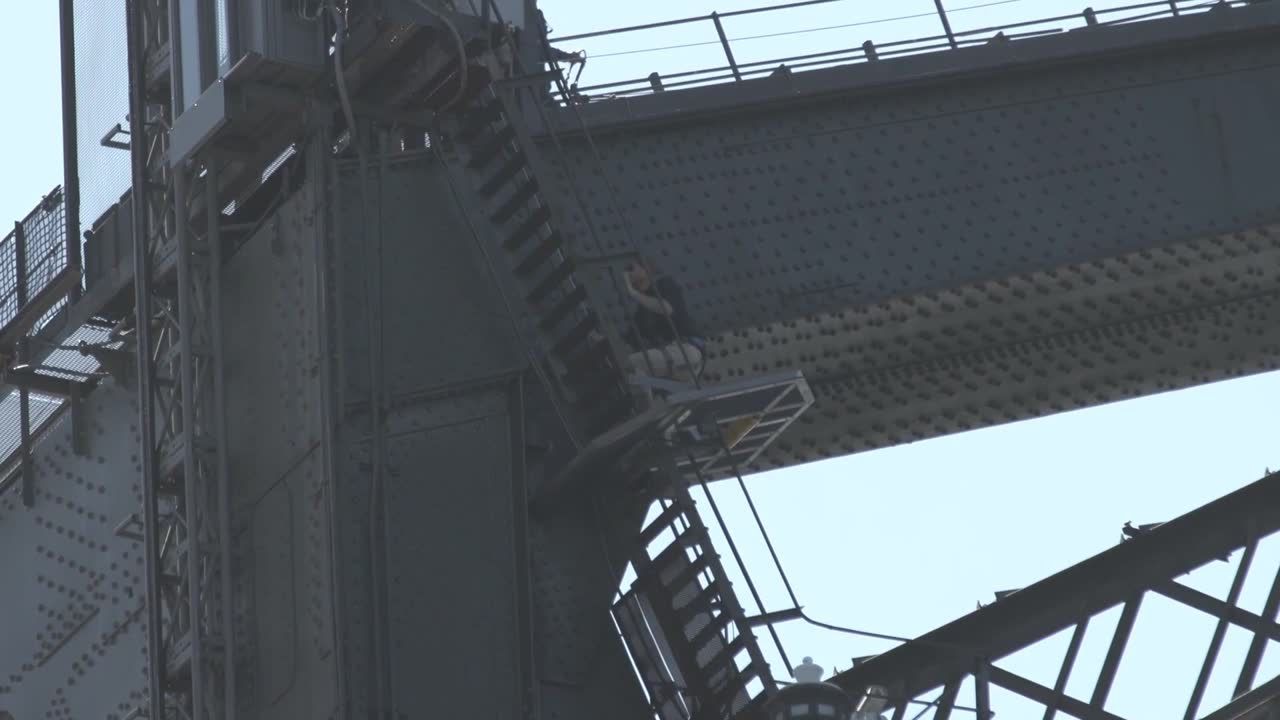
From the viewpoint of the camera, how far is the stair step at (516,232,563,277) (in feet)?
62.7

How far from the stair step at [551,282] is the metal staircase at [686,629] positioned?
6.04 ft

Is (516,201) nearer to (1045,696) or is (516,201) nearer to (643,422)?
(643,422)

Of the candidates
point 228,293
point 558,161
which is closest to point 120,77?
point 228,293

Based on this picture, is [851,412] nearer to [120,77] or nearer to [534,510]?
[534,510]

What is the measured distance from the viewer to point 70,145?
22203 mm

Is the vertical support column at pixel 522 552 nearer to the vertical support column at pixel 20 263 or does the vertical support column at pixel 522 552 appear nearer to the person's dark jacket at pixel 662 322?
the person's dark jacket at pixel 662 322

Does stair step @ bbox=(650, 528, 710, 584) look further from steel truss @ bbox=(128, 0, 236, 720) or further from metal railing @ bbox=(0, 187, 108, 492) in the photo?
metal railing @ bbox=(0, 187, 108, 492)

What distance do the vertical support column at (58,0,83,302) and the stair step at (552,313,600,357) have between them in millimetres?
5070

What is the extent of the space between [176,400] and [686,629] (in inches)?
178

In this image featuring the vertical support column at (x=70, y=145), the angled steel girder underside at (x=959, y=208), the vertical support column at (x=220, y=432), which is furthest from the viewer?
the vertical support column at (x=70, y=145)

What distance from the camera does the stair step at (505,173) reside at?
19375mm

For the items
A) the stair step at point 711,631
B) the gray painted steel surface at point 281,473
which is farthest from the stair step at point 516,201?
the stair step at point 711,631

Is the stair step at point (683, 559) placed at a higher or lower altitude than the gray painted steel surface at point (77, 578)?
lower

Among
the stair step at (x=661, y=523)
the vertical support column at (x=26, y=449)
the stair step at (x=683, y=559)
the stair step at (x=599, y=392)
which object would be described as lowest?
the stair step at (x=683, y=559)
